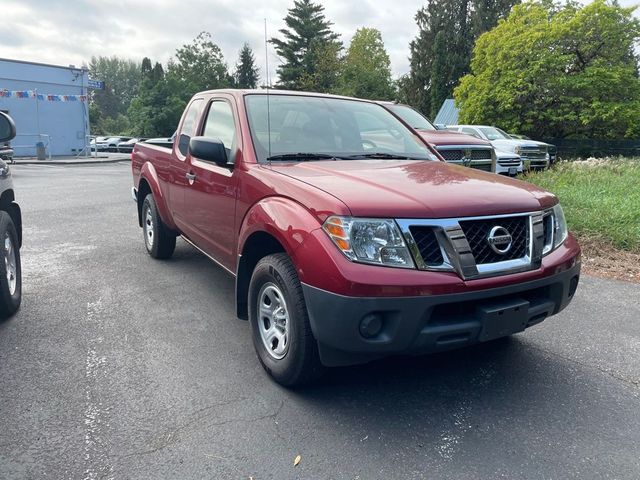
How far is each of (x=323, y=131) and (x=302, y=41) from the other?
175 ft

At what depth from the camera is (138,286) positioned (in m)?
5.11

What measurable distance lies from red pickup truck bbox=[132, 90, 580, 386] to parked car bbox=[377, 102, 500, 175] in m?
5.32

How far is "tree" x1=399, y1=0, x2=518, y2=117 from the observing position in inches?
1886

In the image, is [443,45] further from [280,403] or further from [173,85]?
[280,403]

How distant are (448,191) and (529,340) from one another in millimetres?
1687

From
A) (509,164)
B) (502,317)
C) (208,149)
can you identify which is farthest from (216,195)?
(509,164)

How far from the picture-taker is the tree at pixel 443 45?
4791 centimetres

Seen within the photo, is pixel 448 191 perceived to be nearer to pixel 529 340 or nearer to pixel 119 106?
pixel 529 340

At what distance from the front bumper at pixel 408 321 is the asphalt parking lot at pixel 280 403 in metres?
0.46

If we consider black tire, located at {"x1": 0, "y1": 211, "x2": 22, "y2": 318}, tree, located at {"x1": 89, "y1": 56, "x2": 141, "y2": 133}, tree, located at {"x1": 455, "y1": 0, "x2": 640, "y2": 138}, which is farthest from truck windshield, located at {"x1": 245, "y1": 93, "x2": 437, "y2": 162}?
tree, located at {"x1": 89, "y1": 56, "x2": 141, "y2": 133}

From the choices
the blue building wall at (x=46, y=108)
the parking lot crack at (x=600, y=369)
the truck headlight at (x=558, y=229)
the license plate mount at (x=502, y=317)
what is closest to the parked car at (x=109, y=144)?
the blue building wall at (x=46, y=108)

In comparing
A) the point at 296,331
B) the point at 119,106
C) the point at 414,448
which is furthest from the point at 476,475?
the point at 119,106

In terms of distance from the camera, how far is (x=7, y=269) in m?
4.05

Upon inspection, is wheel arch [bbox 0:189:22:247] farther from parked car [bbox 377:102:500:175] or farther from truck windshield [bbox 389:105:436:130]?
truck windshield [bbox 389:105:436:130]
